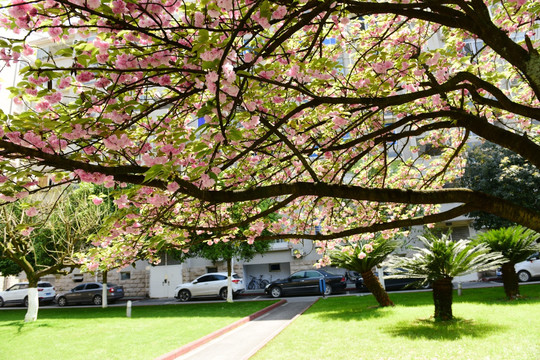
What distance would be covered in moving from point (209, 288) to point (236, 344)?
12.6 m

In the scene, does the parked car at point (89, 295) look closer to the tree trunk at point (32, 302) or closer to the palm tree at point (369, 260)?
the tree trunk at point (32, 302)

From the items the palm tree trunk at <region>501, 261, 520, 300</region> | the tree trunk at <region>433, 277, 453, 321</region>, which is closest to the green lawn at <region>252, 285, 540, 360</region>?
the tree trunk at <region>433, 277, 453, 321</region>

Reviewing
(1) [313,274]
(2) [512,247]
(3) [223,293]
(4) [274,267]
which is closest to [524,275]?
(2) [512,247]

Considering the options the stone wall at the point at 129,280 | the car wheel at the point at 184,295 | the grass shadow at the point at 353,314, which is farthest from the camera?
the stone wall at the point at 129,280

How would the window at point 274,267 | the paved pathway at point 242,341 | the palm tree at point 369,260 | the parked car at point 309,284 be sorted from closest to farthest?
the paved pathway at point 242,341 < the palm tree at point 369,260 < the parked car at point 309,284 < the window at point 274,267

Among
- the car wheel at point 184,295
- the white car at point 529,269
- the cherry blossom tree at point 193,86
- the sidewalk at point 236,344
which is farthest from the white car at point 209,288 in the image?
the cherry blossom tree at point 193,86

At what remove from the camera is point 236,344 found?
27.1ft

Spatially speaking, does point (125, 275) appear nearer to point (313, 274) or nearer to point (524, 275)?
point (313, 274)

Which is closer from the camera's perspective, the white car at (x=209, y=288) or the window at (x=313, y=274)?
the window at (x=313, y=274)

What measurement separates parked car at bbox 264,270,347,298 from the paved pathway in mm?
6236

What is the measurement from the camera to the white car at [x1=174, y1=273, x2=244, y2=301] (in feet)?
66.0

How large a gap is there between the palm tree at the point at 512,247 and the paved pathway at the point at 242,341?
6.76 meters

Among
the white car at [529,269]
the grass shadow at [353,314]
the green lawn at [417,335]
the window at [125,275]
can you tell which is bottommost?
the grass shadow at [353,314]

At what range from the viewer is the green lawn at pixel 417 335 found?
573 centimetres
